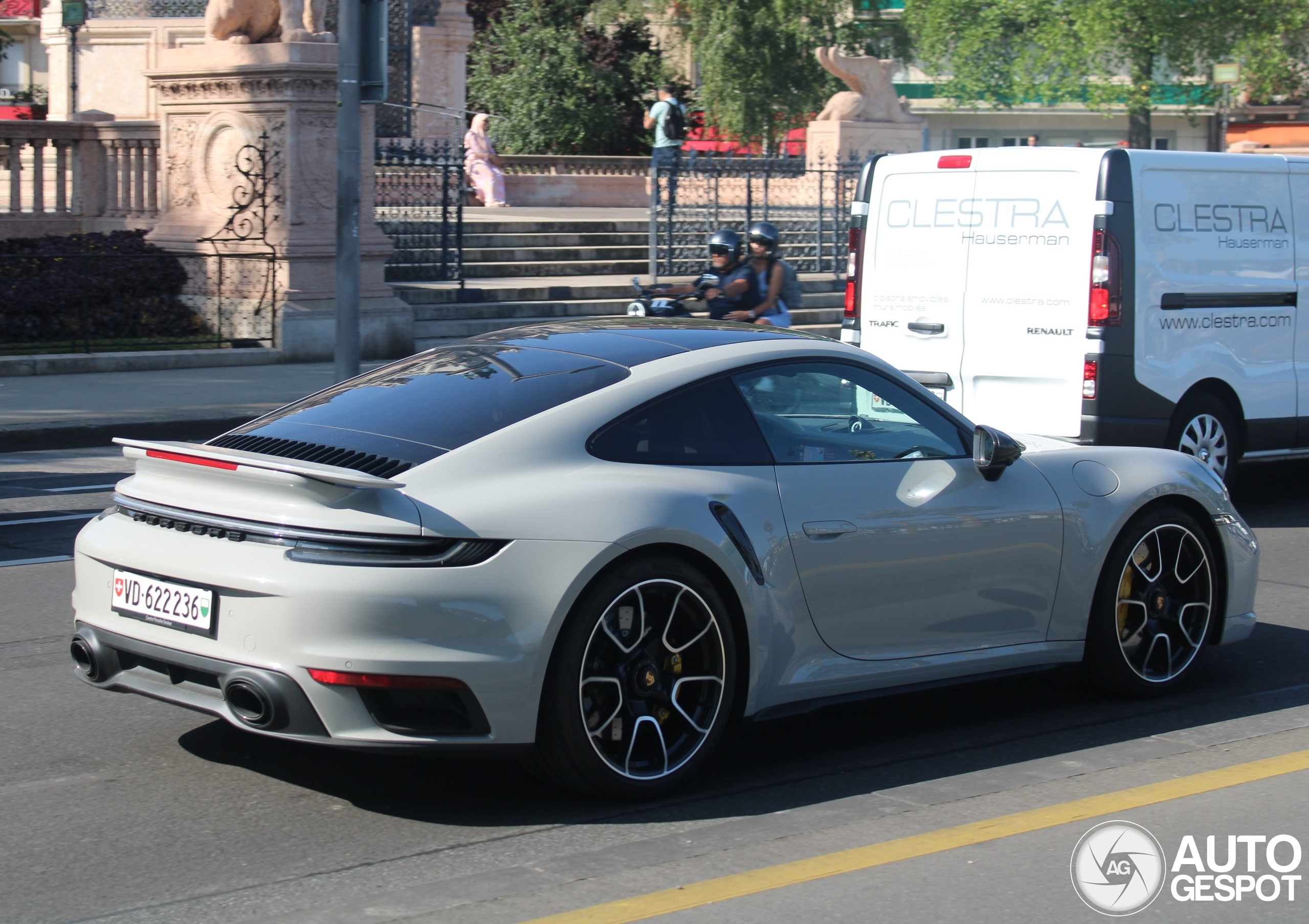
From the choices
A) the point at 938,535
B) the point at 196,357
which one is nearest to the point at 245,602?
the point at 938,535

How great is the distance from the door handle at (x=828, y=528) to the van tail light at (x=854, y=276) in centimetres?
597

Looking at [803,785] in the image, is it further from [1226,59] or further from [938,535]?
[1226,59]

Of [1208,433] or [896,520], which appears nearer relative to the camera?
[896,520]

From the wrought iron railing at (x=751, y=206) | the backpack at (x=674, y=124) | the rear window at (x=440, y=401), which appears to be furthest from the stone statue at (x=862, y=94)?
the rear window at (x=440, y=401)

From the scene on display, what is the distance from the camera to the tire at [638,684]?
4562 mm

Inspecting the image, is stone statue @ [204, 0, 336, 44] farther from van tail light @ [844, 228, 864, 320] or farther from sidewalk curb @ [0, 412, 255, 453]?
van tail light @ [844, 228, 864, 320]

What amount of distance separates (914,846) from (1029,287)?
6.05 metres

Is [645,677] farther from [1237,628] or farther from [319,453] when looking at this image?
[1237,628]

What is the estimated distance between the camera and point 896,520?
532 cm

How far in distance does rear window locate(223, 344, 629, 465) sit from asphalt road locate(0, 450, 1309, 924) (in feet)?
3.47

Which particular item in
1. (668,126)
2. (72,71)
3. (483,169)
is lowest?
(483,169)

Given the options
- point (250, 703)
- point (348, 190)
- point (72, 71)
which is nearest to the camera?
point (250, 703)

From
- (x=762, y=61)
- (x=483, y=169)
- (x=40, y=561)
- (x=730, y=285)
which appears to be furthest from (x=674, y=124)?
(x=40, y=561)

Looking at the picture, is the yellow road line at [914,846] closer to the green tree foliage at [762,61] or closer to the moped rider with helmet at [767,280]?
the moped rider with helmet at [767,280]
